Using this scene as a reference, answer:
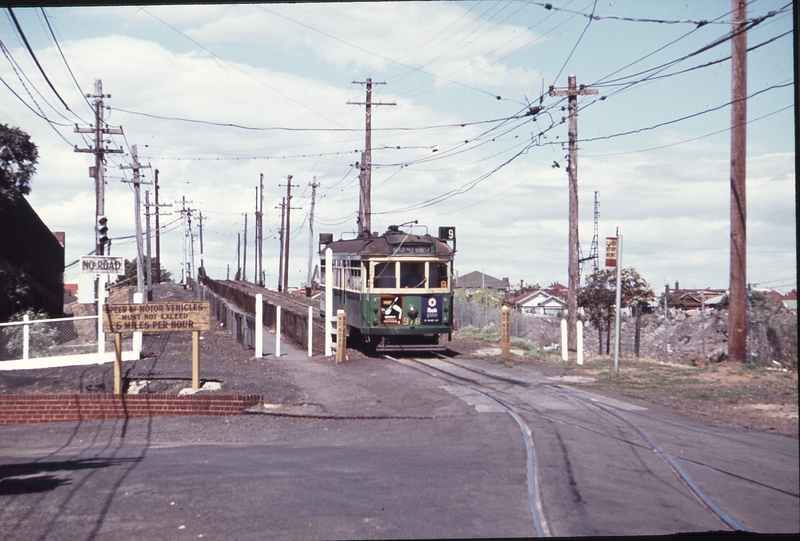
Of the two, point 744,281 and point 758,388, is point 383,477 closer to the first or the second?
A: point 758,388

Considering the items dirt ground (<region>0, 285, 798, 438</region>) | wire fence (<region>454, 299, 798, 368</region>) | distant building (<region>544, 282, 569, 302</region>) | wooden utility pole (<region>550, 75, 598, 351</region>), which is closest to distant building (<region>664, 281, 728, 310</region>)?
wire fence (<region>454, 299, 798, 368</region>)

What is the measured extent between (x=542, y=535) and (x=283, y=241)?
210 ft

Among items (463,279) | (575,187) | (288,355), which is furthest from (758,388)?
(463,279)

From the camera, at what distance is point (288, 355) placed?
2236 cm

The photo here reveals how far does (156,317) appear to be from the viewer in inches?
598

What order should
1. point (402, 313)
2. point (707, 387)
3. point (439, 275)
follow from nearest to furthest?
point (707, 387) < point (402, 313) < point (439, 275)

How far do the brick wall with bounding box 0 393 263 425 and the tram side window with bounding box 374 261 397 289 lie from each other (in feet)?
23.2

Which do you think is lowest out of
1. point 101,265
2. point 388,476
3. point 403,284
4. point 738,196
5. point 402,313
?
point 388,476

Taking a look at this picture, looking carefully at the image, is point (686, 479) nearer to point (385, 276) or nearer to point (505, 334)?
point (505, 334)

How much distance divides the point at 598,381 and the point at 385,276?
262 inches

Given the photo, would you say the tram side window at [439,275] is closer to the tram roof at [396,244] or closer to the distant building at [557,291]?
the tram roof at [396,244]

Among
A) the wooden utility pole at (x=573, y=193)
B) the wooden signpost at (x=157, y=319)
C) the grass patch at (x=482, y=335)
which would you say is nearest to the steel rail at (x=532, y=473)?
the wooden signpost at (x=157, y=319)

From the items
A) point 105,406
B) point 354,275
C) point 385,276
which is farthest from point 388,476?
point 354,275

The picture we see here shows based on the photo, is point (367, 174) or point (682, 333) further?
point (367, 174)
